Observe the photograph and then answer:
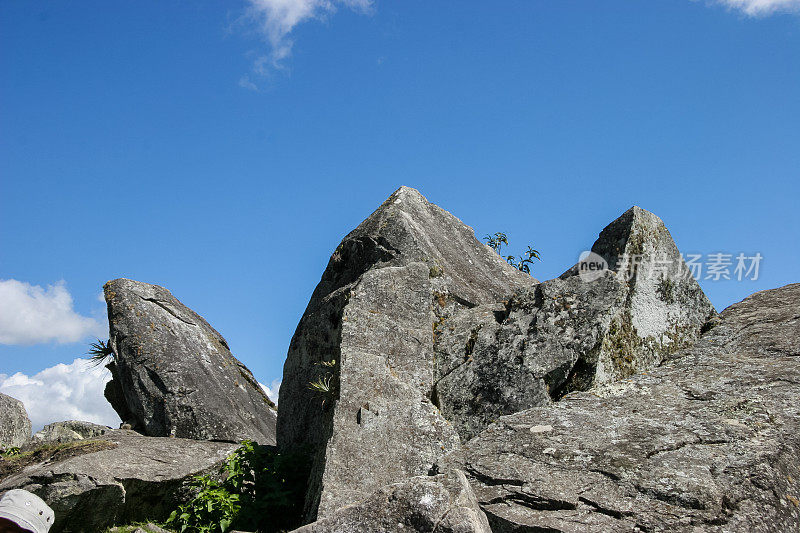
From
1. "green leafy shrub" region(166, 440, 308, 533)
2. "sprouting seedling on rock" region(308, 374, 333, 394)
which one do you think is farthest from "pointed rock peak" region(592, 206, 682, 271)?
"green leafy shrub" region(166, 440, 308, 533)

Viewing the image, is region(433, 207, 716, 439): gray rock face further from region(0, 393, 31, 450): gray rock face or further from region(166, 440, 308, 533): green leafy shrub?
region(0, 393, 31, 450): gray rock face

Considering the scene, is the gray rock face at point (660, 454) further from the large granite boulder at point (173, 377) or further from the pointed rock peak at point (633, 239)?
the large granite boulder at point (173, 377)

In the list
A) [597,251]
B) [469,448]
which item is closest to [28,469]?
[469,448]

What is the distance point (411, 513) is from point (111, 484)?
269 inches

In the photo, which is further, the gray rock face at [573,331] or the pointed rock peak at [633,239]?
the pointed rock peak at [633,239]

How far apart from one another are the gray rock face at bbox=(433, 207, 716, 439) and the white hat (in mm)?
5608

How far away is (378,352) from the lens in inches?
397

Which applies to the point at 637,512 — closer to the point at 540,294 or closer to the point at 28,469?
the point at 540,294

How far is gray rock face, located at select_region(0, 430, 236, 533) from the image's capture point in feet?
32.3

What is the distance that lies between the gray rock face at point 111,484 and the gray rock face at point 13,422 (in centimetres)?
603

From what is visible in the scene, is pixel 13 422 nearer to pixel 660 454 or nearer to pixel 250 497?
pixel 250 497

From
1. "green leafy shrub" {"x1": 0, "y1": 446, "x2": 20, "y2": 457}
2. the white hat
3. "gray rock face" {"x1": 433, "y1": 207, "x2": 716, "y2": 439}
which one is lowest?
the white hat

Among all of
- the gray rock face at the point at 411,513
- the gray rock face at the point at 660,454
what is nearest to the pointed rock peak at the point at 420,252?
the gray rock face at the point at 660,454

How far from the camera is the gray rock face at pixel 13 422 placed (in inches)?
626
